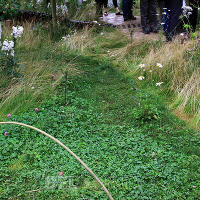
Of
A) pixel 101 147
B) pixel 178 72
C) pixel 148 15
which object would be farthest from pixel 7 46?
pixel 148 15

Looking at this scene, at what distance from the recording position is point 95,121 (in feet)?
12.9

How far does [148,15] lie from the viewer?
725cm

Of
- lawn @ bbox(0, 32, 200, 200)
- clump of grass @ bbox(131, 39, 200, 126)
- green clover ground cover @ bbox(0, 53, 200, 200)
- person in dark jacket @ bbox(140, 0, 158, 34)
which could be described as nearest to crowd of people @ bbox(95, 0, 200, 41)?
person in dark jacket @ bbox(140, 0, 158, 34)

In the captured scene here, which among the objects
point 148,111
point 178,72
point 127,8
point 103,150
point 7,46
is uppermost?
point 127,8

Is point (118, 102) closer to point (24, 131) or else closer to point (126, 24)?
point (24, 131)

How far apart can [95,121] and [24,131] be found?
929 mm

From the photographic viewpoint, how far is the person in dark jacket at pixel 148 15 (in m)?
7.05

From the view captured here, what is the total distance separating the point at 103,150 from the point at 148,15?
485 centimetres

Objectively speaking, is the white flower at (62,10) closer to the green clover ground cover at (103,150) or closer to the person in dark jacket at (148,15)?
the person in dark jacket at (148,15)

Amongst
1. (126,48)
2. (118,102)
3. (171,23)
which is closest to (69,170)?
(118,102)

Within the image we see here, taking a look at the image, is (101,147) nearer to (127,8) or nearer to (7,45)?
(7,45)

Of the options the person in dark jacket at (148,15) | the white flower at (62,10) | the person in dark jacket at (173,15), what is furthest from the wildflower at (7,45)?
the white flower at (62,10)

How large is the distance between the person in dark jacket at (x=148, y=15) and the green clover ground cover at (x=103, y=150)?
122 inches

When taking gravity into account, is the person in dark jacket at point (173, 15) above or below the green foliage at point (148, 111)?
above
